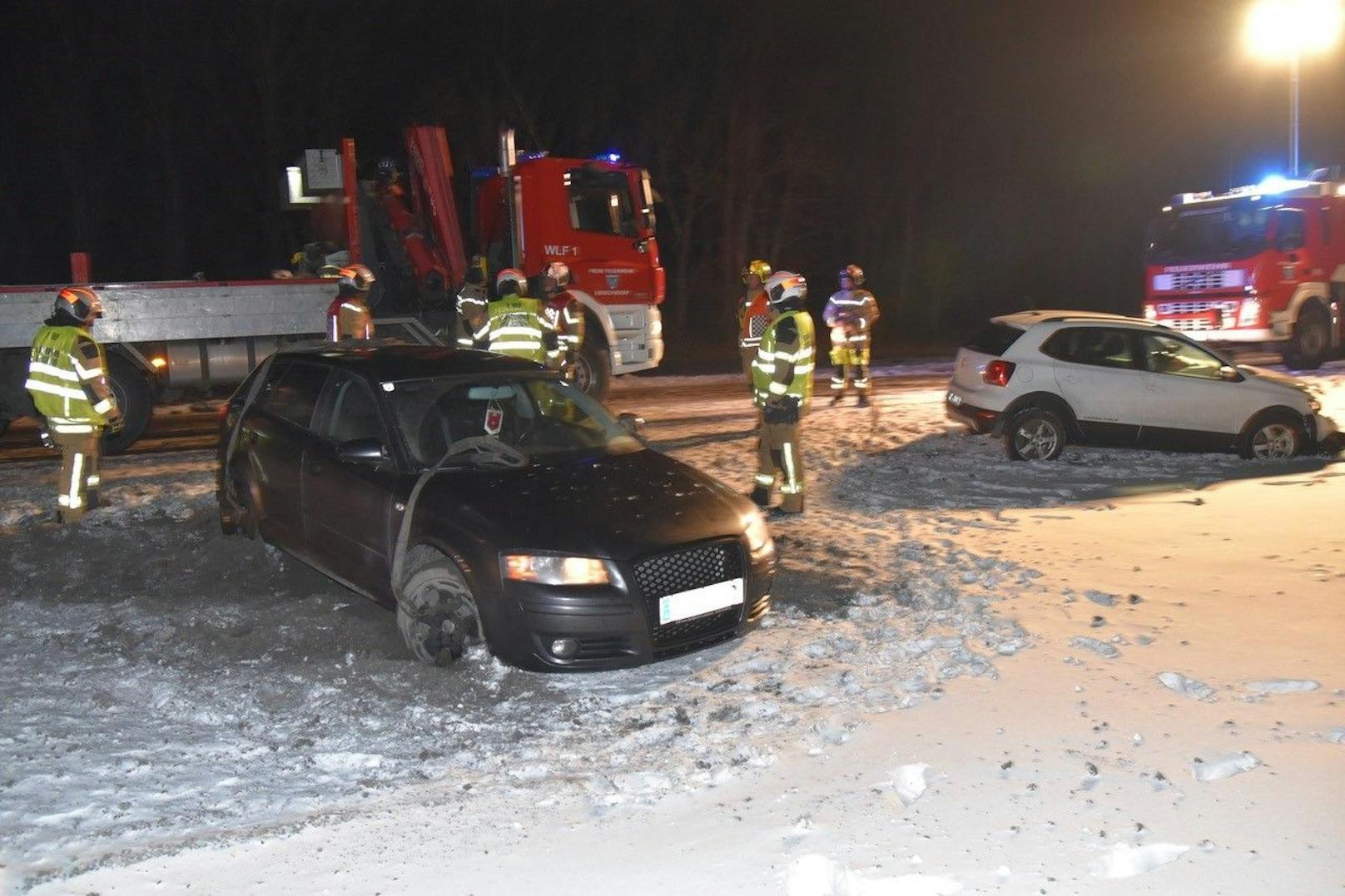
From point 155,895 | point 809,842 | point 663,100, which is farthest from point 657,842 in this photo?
point 663,100

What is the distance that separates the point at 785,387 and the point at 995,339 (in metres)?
3.46

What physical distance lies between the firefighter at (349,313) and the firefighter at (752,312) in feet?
14.0

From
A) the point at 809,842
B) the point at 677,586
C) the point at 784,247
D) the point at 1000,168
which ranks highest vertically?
the point at 1000,168

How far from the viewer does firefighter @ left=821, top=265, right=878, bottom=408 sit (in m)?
14.9

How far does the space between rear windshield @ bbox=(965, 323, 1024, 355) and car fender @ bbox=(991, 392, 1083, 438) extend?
20.2 inches

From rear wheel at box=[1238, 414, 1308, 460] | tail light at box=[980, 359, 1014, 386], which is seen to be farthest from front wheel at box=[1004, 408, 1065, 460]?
rear wheel at box=[1238, 414, 1308, 460]

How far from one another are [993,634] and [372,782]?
3.30m

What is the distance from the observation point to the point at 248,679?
5.73 meters

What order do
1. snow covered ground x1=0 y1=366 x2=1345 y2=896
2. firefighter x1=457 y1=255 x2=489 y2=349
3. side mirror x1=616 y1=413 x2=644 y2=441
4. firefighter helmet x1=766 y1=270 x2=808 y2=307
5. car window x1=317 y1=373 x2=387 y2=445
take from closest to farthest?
snow covered ground x1=0 y1=366 x2=1345 y2=896, car window x1=317 y1=373 x2=387 y2=445, side mirror x1=616 y1=413 x2=644 y2=441, firefighter helmet x1=766 y1=270 x2=808 y2=307, firefighter x1=457 y1=255 x2=489 y2=349

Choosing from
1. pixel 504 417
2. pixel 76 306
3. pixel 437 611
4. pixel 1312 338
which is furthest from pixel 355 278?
pixel 1312 338

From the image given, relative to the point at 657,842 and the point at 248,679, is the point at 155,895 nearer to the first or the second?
the point at 657,842

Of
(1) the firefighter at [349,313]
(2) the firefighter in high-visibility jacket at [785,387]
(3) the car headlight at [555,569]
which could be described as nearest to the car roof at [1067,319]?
(2) the firefighter in high-visibility jacket at [785,387]

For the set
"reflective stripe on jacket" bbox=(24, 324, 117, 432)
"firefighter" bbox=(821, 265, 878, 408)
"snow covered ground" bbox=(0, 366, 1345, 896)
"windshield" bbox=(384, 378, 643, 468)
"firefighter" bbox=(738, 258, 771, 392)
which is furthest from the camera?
"firefighter" bbox=(821, 265, 878, 408)

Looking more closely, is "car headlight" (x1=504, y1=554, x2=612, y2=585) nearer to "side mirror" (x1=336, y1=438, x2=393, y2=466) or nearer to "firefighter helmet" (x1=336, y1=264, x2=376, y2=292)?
"side mirror" (x1=336, y1=438, x2=393, y2=466)
